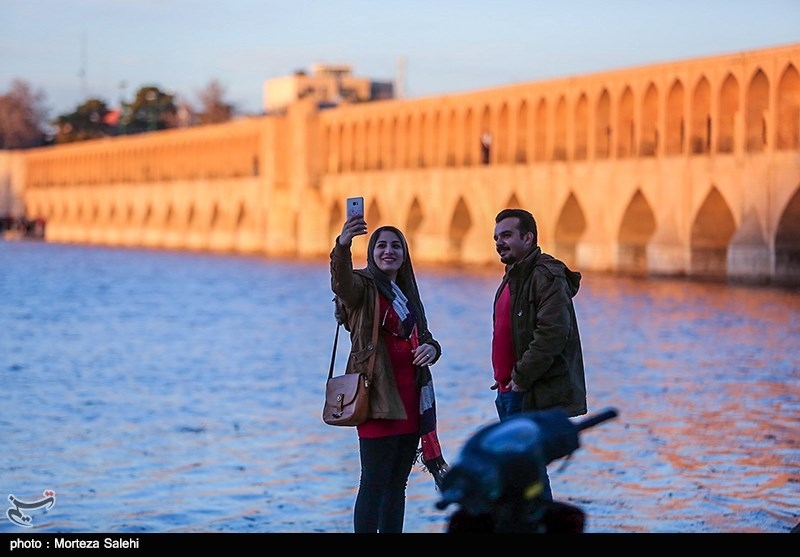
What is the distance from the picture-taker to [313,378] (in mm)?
16734

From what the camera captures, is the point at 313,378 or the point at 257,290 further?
the point at 257,290

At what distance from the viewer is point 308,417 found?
13.2 metres

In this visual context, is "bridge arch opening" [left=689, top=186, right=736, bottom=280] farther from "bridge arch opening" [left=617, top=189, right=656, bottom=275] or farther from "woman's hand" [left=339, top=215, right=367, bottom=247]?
"woman's hand" [left=339, top=215, right=367, bottom=247]

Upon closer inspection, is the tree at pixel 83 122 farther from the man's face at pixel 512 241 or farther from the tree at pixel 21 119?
the man's face at pixel 512 241

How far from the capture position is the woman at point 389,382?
553 cm

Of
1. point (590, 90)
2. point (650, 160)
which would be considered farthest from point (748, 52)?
point (590, 90)

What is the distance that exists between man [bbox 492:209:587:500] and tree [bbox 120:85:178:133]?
325 ft

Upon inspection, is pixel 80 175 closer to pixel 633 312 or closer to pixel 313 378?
pixel 633 312

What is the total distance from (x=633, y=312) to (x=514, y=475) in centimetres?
2235

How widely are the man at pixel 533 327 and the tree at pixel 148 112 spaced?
98.9m

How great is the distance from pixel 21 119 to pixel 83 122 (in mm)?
6906

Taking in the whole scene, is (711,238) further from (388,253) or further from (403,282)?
(388,253)

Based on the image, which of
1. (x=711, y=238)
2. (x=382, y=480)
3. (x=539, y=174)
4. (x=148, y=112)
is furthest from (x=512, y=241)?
(x=148, y=112)

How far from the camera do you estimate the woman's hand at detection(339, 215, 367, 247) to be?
527cm
